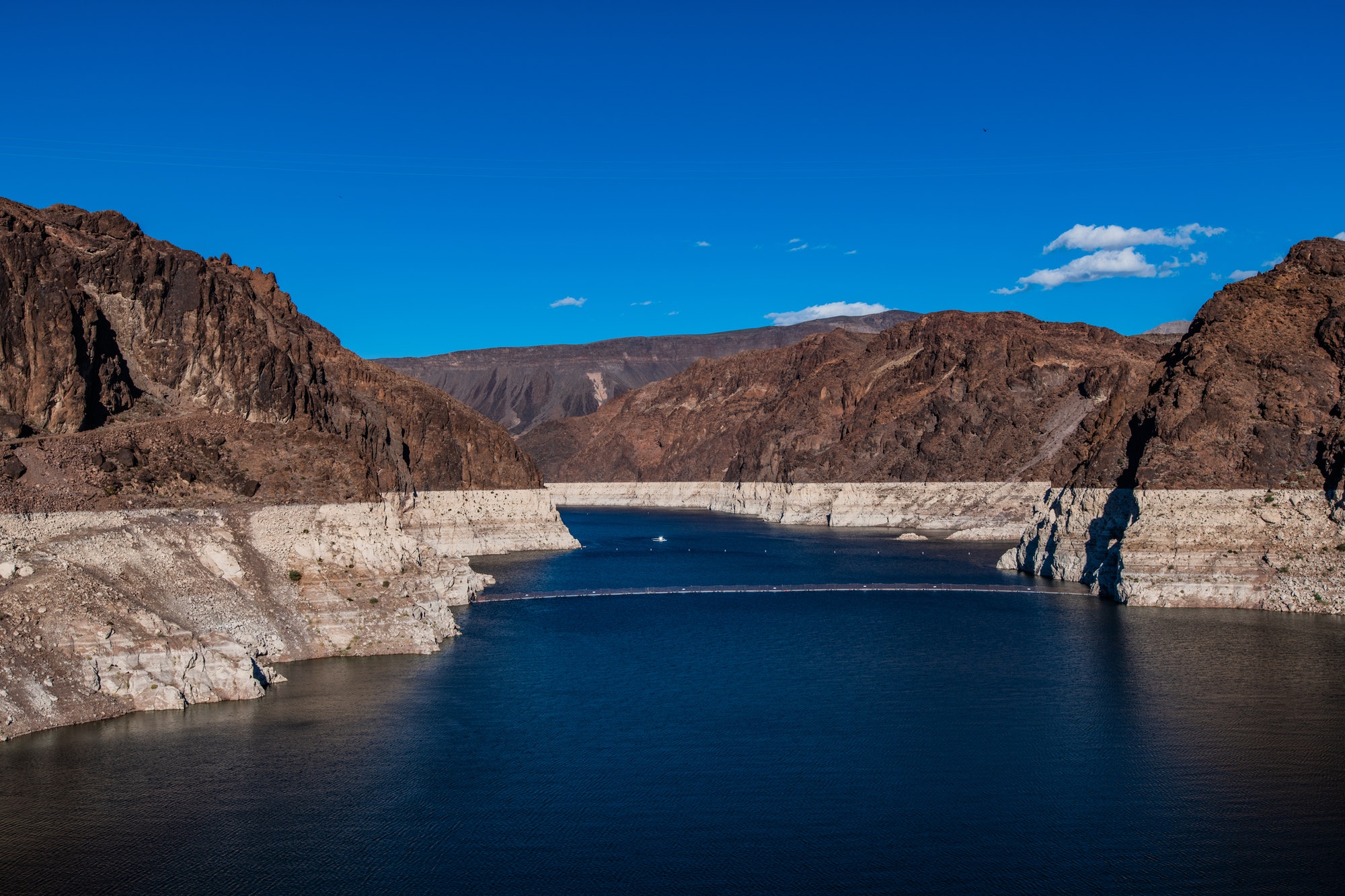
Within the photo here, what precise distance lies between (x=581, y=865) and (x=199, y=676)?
18683 millimetres

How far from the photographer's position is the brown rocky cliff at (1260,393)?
66.6 metres

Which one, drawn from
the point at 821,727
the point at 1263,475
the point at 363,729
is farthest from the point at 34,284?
the point at 1263,475

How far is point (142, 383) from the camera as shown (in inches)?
2388

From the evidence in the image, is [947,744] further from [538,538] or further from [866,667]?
[538,538]

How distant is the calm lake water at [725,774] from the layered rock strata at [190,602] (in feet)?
3.54

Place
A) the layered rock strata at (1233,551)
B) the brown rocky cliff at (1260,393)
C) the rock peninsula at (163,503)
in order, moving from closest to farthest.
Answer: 1. the rock peninsula at (163,503)
2. the layered rock strata at (1233,551)
3. the brown rocky cliff at (1260,393)

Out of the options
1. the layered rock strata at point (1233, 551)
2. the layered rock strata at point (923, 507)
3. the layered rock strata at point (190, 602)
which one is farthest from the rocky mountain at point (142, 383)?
the layered rock strata at point (923, 507)

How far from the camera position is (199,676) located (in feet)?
126

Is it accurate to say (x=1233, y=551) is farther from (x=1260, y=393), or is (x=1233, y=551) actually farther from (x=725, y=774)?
(x=725, y=774)

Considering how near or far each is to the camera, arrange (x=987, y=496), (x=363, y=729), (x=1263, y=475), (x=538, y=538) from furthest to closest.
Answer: (x=987, y=496) < (x=538, y=538) < (x=1263, y=475) < (x=363, y=729)

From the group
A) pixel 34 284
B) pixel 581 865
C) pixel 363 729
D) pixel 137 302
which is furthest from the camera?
pixel 137 302

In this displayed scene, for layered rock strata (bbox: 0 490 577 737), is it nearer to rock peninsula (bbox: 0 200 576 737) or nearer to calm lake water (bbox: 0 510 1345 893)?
rock peninsula (bbox: 0 200 576 737)

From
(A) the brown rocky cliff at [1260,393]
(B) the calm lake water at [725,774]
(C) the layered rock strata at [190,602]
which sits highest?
(A) the brown rocky cliff at [1260,393]

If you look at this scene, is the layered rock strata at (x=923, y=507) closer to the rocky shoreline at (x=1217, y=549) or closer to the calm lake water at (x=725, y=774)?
the rocky shoreline at (x=1217, y=549)
